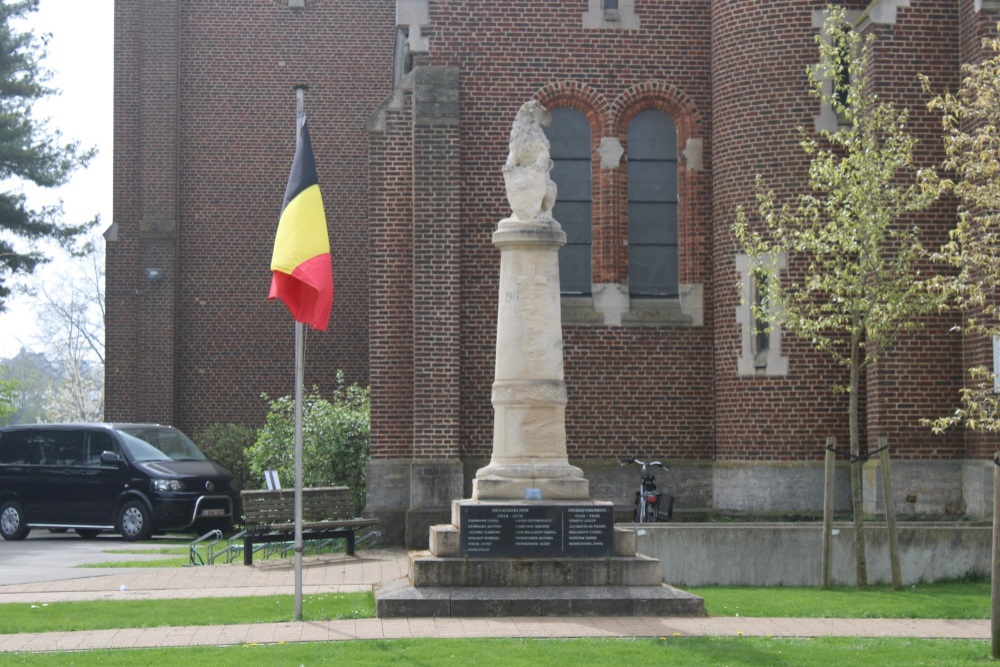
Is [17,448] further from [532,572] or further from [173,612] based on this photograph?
[532,572]

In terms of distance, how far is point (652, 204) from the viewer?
20.3 metres

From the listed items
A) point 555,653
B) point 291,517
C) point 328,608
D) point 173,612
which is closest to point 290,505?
point 291,517

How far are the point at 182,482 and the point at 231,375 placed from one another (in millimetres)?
8092

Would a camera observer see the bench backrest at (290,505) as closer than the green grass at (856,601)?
No

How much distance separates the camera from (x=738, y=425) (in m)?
19.1

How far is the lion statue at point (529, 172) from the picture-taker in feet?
43.4

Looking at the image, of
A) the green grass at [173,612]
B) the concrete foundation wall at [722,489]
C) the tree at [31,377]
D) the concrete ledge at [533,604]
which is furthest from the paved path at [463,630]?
the tree at [31,377]

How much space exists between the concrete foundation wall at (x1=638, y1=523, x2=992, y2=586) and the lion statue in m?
3.56

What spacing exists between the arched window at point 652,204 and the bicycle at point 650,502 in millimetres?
2903

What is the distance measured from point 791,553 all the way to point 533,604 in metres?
3.82

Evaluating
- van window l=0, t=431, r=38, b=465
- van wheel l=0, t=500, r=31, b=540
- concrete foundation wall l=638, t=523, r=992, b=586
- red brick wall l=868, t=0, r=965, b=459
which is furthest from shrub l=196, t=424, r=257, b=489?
concrete foundation wall l=638, t=523, r=992, b=586

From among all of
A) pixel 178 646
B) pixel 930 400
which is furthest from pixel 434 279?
pixel 178 646

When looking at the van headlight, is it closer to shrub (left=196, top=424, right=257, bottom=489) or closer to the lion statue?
shrub (left=196, top=424, right=257, bottom=489)

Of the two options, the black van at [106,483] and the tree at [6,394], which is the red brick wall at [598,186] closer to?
the black van at [106,483]
